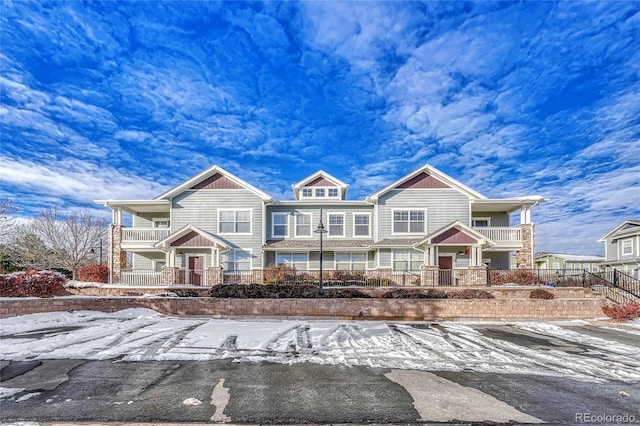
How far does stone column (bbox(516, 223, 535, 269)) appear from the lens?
2208 cm

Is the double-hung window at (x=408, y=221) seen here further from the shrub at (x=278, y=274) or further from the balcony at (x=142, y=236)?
the balcony at (x=142, y=236)

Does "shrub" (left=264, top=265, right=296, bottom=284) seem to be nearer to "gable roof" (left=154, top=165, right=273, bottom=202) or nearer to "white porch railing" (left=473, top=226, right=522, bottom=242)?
"gable roof" (left=154, top=165, right=273, bottom=202)

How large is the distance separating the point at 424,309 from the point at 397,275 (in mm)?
6752

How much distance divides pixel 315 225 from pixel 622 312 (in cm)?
1629

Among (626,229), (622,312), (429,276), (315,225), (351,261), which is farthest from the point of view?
(626,229)

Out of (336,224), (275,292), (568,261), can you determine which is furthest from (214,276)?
(568,261)

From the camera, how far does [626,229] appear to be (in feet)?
108

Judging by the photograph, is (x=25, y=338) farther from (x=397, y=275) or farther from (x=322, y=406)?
(x=397, y=275)

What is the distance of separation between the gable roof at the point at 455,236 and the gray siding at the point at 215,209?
10.6 m

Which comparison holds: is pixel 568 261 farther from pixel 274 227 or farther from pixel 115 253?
pixel 115 253

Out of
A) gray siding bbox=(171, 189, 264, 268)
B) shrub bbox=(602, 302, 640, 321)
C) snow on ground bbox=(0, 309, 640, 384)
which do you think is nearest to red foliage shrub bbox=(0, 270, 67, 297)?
snow on ground bbox=(0, 309, 640, 384)

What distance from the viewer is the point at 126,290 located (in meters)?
17.3

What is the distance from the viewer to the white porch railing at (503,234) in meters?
22.4

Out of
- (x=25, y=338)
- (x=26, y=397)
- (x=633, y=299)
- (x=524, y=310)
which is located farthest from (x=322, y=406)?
(x=633, y=299)
